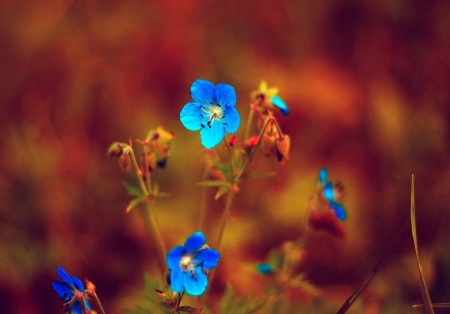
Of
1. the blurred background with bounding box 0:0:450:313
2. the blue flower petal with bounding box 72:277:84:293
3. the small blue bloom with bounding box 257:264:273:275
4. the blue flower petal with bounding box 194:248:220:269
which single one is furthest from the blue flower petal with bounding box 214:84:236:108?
the blurred background with bounding box 0:0:450:313

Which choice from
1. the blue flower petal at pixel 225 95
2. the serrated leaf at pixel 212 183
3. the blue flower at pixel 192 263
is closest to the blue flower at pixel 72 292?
the blue flower at pixel 192 263

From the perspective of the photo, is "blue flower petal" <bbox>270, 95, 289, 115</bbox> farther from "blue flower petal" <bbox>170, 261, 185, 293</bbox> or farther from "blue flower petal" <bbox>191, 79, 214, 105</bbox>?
"blue flower petal" <bbox>170, 261, 185, 293</bbox>

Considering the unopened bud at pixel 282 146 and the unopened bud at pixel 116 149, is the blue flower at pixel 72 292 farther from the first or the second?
the unopened bud at pixel 282 146

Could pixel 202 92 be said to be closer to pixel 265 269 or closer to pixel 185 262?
pixel 185 262

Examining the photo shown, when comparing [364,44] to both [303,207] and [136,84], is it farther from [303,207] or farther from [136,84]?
[136,84]

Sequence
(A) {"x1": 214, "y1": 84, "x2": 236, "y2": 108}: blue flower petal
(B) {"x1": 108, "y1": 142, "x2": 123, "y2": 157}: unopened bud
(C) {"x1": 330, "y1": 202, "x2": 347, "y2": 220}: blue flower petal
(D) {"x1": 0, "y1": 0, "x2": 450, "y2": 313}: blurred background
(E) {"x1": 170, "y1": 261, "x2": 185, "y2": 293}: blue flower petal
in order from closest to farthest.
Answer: (E) {"x1": 170, "y1": 261, "x2": 185, "y2": 293}: blue flower petal < (A) {"x1": 214, "y1": 84, "x2": 236, "y2": 108}: blue flower petal < (B) {"x1": 108, "y1": 142, "x2": 123, "y2": 157}: unopened bud < (C) {"x1": 330, "y1": 202, "x2": 347, "y2": 220}: blue flower petal < (D) {"x1": 0, "y1": 0, "x2": 450, "y2": 313}: blurred background

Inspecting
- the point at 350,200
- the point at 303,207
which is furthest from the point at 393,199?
the point at 303,207

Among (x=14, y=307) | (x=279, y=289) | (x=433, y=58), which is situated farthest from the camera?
(x=433, y=58)

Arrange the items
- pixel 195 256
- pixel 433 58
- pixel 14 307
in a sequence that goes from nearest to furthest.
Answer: pixel 195 256, pixel 14 307, pixel 433 58
